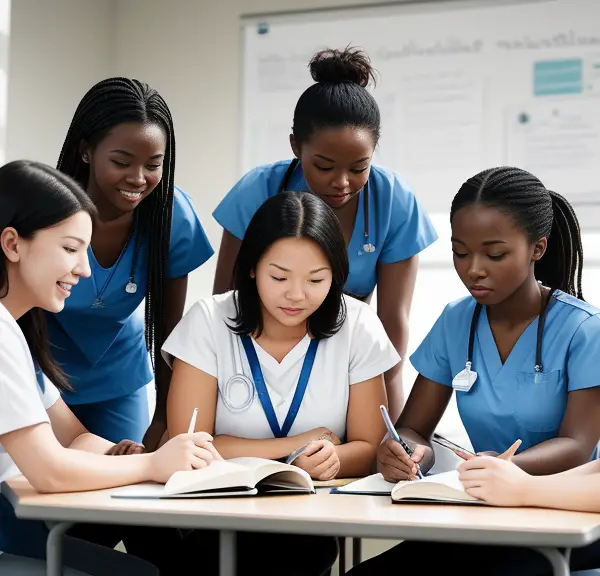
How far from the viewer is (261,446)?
1.72m

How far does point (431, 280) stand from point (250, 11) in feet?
4.60

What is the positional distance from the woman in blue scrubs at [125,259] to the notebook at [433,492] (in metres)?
0.70

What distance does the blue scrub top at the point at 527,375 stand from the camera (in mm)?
1747

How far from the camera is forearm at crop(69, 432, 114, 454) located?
67.1 inches

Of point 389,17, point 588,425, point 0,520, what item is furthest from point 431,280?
point 0,520

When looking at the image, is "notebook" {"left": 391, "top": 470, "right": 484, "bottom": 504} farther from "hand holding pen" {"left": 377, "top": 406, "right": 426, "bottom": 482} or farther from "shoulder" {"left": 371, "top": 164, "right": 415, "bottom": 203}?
"shoulder" {"left": 371, "top": 164, "right": 415, "bottom": 203}

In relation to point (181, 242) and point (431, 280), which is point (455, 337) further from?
point (431, 280)

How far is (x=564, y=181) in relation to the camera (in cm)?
352

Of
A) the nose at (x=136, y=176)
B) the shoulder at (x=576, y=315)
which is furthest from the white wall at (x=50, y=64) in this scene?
the shoulder at (x=576, y=315)

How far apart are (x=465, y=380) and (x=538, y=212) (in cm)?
37

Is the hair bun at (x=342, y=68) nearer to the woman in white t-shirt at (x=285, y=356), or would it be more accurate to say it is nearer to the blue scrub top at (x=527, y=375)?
the woman in white t-shirt at (x=285, y=356)

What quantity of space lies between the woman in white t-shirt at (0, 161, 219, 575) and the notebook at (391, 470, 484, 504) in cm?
33

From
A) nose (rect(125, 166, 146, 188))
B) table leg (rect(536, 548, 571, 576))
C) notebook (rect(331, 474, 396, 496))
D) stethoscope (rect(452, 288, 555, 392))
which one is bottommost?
table leg (rect(536, 548, 571, 576))

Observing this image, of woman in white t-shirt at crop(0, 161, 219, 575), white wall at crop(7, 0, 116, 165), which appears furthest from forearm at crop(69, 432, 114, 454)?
white wall at crop(7, 0, 116, 165)
